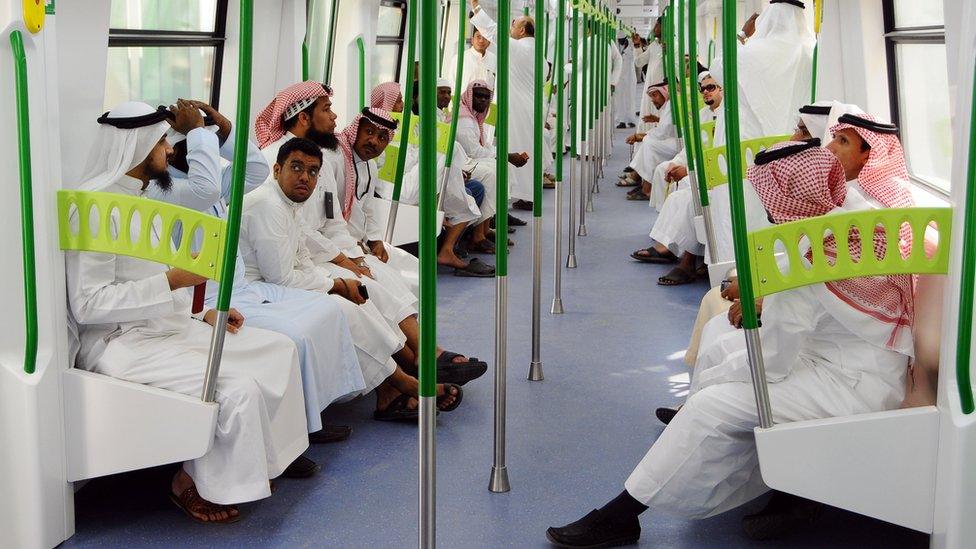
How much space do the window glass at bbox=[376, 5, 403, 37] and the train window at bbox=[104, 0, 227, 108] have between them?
9.32 ft

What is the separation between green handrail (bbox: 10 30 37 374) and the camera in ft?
8.86

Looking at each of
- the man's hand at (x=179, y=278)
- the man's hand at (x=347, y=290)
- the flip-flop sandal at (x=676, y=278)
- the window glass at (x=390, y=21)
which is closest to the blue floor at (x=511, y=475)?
the man's hand at (x=347, y=290)

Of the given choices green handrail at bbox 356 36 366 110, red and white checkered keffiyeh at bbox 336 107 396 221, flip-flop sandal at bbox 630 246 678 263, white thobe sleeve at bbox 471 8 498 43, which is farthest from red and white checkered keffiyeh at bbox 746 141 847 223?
white thobe sleeve at bbox 471 8 498 43

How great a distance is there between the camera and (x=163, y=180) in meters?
3.40

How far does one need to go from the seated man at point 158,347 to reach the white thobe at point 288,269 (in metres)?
0.69

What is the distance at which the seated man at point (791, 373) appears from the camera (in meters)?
2.83

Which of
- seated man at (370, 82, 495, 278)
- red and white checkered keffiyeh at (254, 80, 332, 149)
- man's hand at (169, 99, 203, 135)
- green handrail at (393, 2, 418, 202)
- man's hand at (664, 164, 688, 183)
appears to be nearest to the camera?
man's hand at (169, 99, 203, 135)

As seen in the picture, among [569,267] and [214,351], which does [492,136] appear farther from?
[214,351]

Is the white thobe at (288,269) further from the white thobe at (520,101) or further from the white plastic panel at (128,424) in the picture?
the white thobe at (520,101)

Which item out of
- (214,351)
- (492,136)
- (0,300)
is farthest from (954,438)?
(492,136)

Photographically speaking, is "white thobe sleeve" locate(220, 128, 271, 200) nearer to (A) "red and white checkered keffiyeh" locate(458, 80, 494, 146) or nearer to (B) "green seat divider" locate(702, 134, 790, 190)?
(B) "green seat divider" locate(702, 134, 790, 190)

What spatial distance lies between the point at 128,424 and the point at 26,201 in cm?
67

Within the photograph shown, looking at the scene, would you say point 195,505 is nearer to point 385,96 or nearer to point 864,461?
point 864,461

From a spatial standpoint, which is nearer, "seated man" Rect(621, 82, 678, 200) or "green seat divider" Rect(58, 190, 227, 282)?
"green seat divider" Rect(58, 190, 227, 282)
